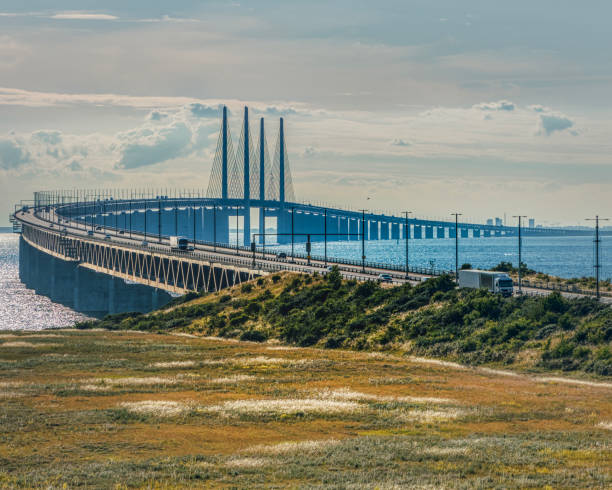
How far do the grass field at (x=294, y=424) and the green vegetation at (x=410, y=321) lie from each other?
161 inches

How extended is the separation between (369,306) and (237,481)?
52559 millimetres

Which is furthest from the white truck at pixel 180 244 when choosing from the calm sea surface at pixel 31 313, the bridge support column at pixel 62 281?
the bridge support column at pixel 62 281

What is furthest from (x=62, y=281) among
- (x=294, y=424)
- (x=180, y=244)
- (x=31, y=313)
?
(x=294, y=424)

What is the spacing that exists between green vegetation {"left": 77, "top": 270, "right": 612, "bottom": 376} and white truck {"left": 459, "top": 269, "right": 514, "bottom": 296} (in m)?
1.12

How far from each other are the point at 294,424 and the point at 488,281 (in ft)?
133

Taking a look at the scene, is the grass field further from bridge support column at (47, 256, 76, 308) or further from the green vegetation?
bridge support column at (47, 256, 76, 308)

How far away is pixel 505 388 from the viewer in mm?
46844

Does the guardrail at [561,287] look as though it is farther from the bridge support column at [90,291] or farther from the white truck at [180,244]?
the bridge support column at [90,291]

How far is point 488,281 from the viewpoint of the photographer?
245 ft

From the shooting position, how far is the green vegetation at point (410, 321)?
57.2 metres

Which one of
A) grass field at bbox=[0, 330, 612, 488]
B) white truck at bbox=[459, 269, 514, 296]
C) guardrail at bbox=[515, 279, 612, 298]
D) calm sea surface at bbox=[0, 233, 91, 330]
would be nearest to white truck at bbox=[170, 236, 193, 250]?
calm sea surface at bbox=[0, 233, 91, 330]

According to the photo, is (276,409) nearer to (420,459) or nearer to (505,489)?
(420,459)

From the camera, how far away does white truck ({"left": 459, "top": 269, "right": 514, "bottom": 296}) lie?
241 feet

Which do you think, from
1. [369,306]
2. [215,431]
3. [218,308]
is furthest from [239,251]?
[215,431]
